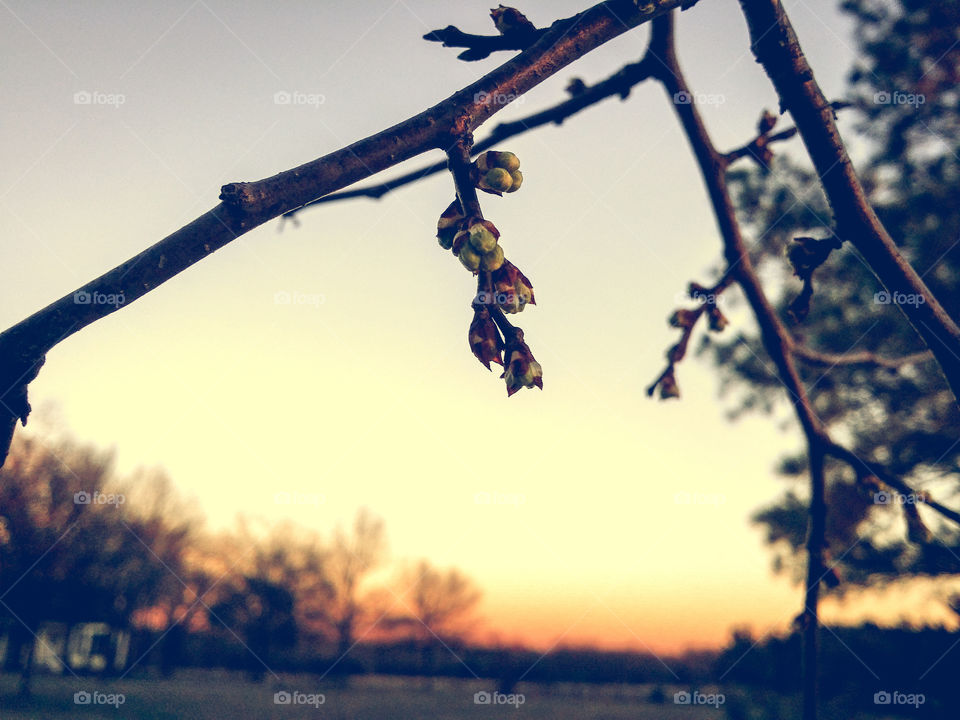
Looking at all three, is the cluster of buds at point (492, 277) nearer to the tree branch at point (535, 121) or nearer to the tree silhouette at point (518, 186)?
the tree silhouette at point (518, 186)

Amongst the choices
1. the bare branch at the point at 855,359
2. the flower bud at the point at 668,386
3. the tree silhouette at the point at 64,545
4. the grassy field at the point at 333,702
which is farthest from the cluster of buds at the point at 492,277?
the tree silhouette at the point at 64,545

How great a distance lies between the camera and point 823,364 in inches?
102

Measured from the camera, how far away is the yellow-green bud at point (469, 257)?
3.35 feet

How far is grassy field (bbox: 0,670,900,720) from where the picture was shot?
60.4ft

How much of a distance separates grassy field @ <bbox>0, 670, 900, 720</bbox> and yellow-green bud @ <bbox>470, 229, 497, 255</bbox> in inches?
421

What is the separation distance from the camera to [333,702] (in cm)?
2572

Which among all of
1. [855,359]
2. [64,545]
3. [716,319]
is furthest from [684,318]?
[64,545]

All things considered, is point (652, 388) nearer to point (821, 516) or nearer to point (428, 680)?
point (821, 516)

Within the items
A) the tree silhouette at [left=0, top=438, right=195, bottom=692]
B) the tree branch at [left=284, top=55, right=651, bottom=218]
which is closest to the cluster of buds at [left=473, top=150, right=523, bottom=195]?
the tree branch at [left=284, top=55, right=651, bottom=218]

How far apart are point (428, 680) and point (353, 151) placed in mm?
38398

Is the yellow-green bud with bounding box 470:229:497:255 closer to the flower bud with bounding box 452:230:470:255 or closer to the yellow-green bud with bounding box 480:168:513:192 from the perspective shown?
the flower bud with bounding box 452:230:470:255

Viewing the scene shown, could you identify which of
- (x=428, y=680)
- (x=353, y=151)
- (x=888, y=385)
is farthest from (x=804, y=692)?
(x=428, y=680)

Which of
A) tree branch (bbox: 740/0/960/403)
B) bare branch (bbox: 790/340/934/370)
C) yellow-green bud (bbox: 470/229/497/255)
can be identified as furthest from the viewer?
bare branch (bbox: 790/340/934/370)

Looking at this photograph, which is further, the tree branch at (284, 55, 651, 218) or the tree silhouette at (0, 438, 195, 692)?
the tree silhouette at (0, 438, 195, 692)
